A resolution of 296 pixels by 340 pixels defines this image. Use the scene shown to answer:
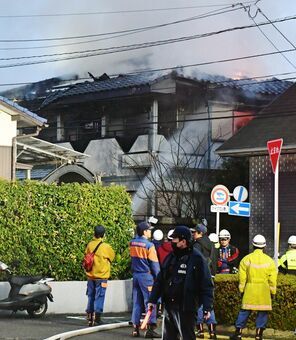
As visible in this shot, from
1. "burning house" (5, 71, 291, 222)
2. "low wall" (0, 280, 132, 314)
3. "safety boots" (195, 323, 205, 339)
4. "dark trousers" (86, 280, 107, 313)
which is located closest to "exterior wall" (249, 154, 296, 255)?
"low wall" (0, 280, 132, 314)

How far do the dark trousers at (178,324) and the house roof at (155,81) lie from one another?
2639 cm

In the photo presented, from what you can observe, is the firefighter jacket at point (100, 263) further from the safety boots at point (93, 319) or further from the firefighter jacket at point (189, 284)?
the firefighter jacket at point (189, 284)

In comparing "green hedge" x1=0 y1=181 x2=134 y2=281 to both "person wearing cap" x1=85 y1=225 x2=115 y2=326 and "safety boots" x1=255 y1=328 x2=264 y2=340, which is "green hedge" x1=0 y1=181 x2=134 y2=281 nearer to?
"person wearing cap" x1=85 y1=225 x2=115 y2=326

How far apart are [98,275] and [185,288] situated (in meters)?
4.62

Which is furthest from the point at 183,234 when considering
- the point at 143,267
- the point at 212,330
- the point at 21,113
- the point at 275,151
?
the point at 21,113

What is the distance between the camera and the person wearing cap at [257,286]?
9.75 m

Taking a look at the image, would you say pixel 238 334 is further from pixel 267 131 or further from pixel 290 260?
pixel 267 131

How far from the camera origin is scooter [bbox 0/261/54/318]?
40.1 ft

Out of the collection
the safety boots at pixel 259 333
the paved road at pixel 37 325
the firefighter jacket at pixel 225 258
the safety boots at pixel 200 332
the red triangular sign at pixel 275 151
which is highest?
the red triangular sign at pixel 275 151

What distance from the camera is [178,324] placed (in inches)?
277

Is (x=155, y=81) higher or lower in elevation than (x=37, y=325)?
higher

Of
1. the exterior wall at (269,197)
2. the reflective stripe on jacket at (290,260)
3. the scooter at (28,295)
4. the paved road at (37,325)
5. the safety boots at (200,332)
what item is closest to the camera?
the safety boots at (200,332)

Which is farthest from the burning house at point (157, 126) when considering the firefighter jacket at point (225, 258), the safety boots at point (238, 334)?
the safety boots at point (238, 334)

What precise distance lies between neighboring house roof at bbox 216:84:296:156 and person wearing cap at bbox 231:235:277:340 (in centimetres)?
922
